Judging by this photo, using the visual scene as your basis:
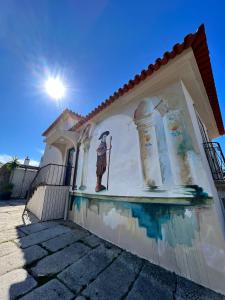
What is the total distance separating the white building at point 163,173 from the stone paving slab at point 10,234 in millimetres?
1085

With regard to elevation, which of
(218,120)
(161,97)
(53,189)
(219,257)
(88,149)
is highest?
(218,120)

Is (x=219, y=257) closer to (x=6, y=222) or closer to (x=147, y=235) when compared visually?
(x=147, y=235)

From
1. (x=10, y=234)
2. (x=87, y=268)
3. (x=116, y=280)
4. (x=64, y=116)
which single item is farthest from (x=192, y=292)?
(x=64, y=116)

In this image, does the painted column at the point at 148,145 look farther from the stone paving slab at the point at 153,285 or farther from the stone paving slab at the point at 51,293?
the stone paving slab at the point at 51,293

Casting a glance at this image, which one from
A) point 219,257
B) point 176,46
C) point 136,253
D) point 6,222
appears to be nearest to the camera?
point 219,257

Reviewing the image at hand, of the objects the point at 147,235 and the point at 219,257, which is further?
the point at 147,235

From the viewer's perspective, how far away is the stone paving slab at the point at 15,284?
1.63 meters

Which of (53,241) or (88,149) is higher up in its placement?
(88,149)

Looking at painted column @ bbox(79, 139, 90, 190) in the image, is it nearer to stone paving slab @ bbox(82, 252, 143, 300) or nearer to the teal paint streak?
the teal paint streak

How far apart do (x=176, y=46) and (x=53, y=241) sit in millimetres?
4955

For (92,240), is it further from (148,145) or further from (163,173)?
(148,145)

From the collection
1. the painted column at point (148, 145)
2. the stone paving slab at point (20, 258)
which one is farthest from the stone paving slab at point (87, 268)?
the painted column at point (148, 145)

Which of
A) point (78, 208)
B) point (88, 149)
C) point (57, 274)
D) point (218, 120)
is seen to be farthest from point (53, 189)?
point (218, 120)

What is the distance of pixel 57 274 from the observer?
2.06 m
